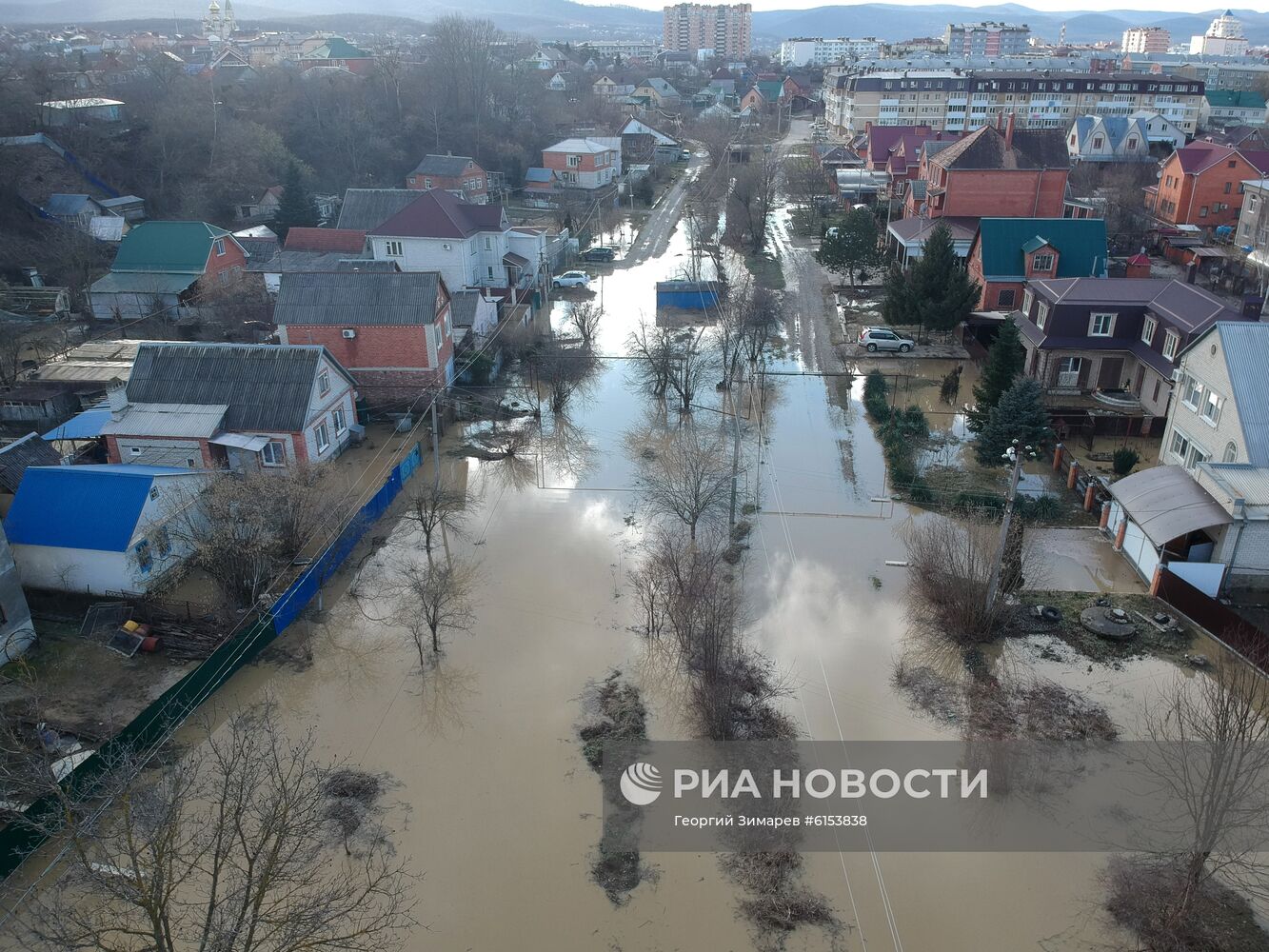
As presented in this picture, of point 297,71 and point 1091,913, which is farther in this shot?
point 297,71

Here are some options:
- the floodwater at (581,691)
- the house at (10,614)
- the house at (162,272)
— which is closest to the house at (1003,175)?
the floodwater at (581,691)

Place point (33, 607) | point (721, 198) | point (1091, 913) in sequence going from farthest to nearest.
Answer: point (721, 198), point (33, 607), point (1091, 913)

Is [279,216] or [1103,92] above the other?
[1103,92]

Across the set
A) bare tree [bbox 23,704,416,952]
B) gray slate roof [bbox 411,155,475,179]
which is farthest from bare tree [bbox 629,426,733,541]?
gray slate roof [bbox 411,155,475,179]

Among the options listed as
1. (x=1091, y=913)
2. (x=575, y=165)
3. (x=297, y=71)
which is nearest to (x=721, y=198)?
(x=575, y=165)

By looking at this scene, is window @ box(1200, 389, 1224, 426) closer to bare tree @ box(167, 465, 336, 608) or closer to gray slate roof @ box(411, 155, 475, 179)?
bare tree @ box(167, 465, 336, 608)

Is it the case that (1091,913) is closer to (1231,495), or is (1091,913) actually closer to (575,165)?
(1231,495)

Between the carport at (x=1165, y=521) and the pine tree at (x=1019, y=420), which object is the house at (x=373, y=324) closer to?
the pine tree at (x=1019, y=420)

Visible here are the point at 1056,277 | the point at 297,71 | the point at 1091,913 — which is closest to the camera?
the point at 1091,913
